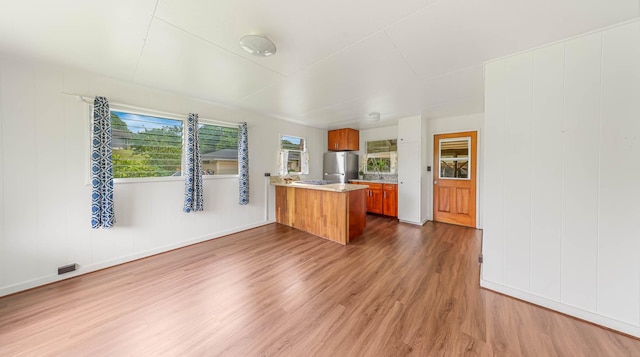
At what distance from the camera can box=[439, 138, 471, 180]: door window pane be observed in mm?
4258

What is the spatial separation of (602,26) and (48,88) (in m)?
5.13

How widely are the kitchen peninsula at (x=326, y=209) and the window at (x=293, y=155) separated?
24.8 inches

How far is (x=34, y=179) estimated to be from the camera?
211 cm

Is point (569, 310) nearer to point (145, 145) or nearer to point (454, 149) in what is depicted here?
point (454, 149)

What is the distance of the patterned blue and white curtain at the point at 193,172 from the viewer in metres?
3.15

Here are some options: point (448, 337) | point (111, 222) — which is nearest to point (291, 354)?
point (448, 337)

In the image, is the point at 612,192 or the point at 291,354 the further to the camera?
the point at 612,192

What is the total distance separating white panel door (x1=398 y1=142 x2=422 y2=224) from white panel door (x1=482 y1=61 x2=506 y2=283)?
230 cm

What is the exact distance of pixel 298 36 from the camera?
168 cm

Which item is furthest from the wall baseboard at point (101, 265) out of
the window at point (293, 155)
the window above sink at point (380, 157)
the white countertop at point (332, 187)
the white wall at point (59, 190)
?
the window above sink at point (380, 157)

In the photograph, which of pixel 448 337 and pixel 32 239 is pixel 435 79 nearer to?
pixel 448 337

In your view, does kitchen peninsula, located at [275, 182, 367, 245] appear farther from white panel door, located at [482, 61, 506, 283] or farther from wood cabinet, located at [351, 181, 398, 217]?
white panel door, located at [482, 61, 506, 283]

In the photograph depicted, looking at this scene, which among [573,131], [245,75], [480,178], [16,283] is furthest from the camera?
[480,178]

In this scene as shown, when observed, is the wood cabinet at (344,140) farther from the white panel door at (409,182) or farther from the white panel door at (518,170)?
the white panel door at (518,170)
